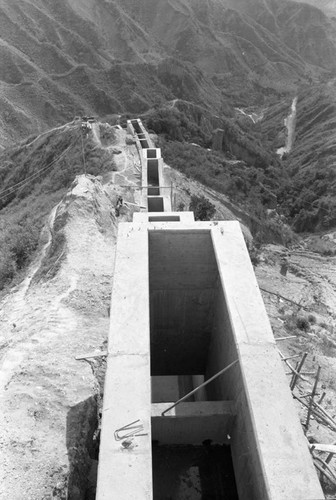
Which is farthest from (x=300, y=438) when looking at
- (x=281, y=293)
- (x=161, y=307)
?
(x=281, y=293)

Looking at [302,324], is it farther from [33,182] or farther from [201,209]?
[33,182]

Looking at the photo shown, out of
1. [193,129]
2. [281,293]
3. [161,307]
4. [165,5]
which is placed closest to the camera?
Answer: [161,307]

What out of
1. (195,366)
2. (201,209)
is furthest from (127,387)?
(201,209)

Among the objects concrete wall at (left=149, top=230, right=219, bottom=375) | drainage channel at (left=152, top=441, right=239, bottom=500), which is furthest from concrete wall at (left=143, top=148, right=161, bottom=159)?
drainage channel at (left=152, top=441, right=239, bottom=500)

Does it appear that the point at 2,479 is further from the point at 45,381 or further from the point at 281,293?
the point at 281,293

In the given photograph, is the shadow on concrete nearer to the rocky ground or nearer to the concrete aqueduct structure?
the rocky ground

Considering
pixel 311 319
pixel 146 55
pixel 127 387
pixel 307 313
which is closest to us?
pixel 127 387

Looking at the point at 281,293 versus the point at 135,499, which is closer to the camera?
the point at 135,499
